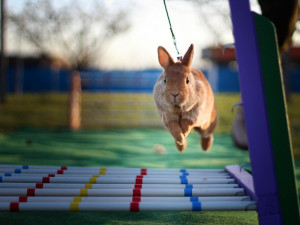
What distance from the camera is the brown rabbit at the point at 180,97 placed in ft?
7.10

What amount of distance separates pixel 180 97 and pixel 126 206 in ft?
2.72

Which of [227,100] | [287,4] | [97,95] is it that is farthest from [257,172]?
[97,95]

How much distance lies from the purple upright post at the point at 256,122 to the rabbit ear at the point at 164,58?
0.65m

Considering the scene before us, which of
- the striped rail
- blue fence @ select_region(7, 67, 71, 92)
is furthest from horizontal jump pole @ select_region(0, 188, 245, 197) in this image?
blue fence @ select_region(7, 67, 71, 92)

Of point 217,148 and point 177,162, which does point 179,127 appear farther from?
point 217,148

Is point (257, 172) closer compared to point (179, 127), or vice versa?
point (257, 172)

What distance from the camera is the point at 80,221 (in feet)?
7.81

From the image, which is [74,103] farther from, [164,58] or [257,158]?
[257,158]

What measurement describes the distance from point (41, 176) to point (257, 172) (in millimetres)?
1511

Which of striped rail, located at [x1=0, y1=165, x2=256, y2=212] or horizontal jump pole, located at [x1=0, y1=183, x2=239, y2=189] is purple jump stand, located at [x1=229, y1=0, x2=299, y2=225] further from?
horizontal jump pole, located at [x1=0, y1=183, x2=239, y2=189]

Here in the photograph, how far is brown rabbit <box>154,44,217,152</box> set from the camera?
216 centimetres

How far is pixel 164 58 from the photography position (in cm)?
228

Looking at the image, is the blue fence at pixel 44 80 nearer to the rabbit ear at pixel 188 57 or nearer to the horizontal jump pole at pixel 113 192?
the rabbit ear at pixel 188 57

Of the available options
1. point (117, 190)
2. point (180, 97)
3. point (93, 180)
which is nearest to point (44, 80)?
point (93, 180)
